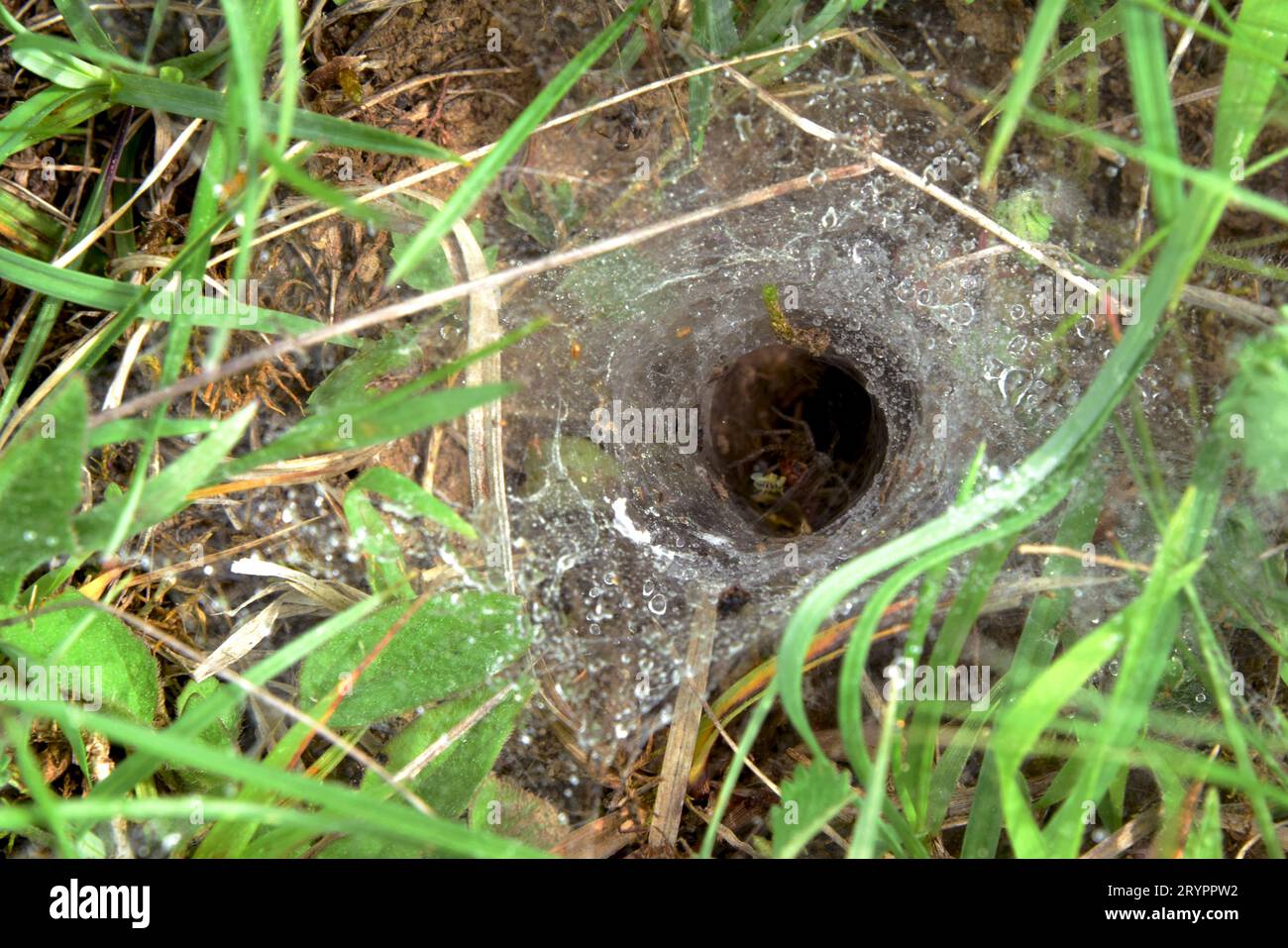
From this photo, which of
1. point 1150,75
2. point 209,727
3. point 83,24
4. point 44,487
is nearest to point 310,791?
point 44,487

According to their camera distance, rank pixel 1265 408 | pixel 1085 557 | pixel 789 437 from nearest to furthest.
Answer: pixel 1265 408
pixel 1085 557
pixel 789 437

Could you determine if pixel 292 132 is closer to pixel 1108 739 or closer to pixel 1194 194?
pixel 1194 194

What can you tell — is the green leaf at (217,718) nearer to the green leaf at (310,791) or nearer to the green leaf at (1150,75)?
the green leaf at (310,791)

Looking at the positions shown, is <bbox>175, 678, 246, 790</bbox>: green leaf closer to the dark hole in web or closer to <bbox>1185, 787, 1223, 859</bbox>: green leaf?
the dark hole in web

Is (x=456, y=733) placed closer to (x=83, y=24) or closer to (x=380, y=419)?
(x=380, y=419)

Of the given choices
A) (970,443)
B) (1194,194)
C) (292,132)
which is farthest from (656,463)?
(1194,194)

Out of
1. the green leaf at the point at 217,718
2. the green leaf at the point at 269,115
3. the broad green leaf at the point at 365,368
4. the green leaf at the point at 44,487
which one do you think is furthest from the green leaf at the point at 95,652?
the green leaf at the point at 269,115
